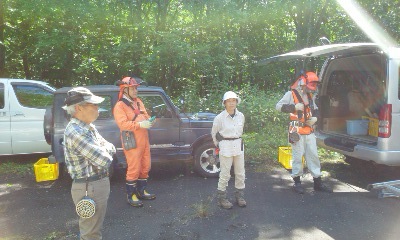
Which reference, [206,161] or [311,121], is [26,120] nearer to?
[206,161]

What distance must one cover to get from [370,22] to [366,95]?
25.5 ft

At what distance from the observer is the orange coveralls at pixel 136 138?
4840 mm

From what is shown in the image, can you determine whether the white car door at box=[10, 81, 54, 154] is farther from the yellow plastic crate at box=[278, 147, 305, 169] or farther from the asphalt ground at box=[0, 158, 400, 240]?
the yellow plastic crate at box=[278, 147, 305, 169]

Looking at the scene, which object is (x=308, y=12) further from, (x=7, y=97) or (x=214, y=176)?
(x=7, y=97)

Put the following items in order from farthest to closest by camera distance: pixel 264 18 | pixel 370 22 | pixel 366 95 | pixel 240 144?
pixel 264 18, pixel 370 22, pixel 366 95, pixel 240 144

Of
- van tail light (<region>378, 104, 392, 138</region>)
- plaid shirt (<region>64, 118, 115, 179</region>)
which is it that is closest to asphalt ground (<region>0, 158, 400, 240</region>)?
van tail light (<region>378, 104, 392, 138</region>)

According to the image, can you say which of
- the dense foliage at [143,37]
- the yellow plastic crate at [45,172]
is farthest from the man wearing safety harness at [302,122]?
the dense foliage at [143,37]

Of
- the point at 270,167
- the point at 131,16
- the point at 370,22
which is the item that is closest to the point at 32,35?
the point at 131,16

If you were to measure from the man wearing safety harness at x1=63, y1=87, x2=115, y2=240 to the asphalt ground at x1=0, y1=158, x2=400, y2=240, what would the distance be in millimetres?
1271

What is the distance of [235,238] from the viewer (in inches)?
163

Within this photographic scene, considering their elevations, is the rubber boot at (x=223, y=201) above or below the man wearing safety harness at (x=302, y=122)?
below

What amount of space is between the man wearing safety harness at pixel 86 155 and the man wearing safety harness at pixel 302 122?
3373mm

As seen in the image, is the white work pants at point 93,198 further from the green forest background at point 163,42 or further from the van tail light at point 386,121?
the green forest background at point 163,42

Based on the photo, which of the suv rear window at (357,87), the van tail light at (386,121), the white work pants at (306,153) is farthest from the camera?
the suv rear window at (357,87)
